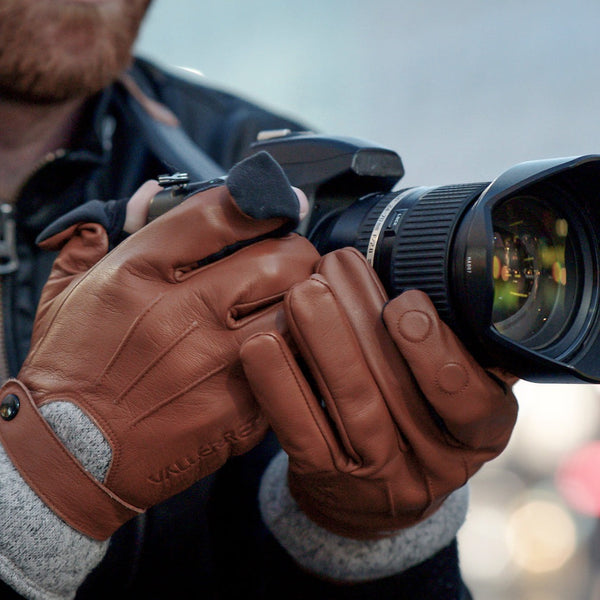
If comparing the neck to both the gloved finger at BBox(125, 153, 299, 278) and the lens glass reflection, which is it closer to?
the gloved finger at BBox(125, 153, 299, 278)

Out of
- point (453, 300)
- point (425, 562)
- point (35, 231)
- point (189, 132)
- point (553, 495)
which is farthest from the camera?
point (553, 495)

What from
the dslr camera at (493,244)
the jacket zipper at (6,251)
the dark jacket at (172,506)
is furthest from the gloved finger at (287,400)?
the jacket zipper at (6,251)

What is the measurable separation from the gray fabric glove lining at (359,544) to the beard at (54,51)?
74 cm

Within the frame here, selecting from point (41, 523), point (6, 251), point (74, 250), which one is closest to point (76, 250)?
point (74, 250)

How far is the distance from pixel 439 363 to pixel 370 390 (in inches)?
2.5

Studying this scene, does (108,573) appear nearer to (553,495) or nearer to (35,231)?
(35,231)

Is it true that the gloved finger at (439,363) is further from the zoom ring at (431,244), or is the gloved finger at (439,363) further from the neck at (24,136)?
the neck at (24,136)

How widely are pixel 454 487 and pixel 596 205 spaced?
30 cm

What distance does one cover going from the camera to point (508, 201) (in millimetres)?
780

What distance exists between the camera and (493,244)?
711 mm

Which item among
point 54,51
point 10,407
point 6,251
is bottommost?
point 6,251

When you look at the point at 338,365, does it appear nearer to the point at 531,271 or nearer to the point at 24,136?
the point at 531,271

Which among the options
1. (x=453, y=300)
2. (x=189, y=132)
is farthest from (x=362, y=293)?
(x=189, y=132)

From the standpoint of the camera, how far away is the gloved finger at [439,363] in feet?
2.34
